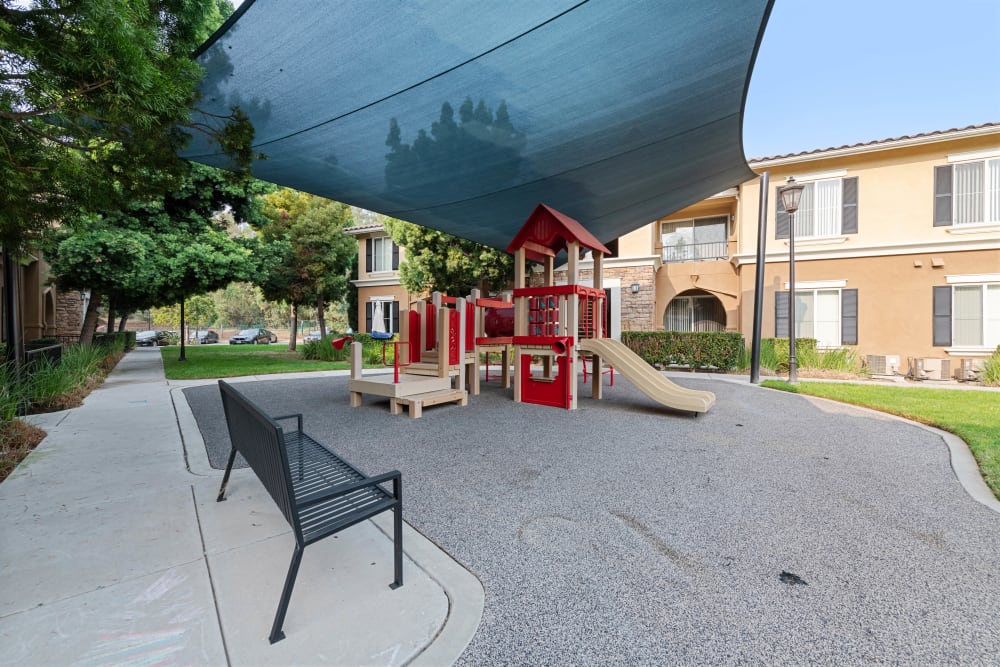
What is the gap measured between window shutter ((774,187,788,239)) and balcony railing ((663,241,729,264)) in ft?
5.90

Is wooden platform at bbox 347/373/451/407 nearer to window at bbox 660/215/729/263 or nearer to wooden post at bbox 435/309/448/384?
wooden post at bbox 435/309/448/384

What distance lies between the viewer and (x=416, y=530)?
2.57 m

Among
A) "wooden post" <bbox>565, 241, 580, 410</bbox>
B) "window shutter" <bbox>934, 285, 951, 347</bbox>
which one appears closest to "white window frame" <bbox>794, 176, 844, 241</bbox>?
"window shutter" <bbox>934, 285, 951, 347</bbox>

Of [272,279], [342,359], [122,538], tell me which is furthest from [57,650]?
[272,279]

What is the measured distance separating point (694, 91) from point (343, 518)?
196 inches

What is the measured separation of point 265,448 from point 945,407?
30.2 ft

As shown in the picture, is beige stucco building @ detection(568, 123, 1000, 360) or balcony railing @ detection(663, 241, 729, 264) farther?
balcony railing @ detection(663, 241, 729, 264)

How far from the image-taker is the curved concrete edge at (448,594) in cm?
157

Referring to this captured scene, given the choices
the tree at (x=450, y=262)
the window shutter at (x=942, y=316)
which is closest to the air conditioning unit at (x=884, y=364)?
Result: the window shutter at (x=942, y=316)

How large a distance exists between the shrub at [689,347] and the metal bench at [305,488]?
36.7 ft

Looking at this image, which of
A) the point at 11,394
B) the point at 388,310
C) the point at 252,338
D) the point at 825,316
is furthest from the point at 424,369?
the point at 252,338

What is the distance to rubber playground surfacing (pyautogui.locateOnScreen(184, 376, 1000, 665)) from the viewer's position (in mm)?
1688

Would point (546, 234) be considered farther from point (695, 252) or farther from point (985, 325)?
point (985, 325)

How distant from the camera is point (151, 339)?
28.5 metres
